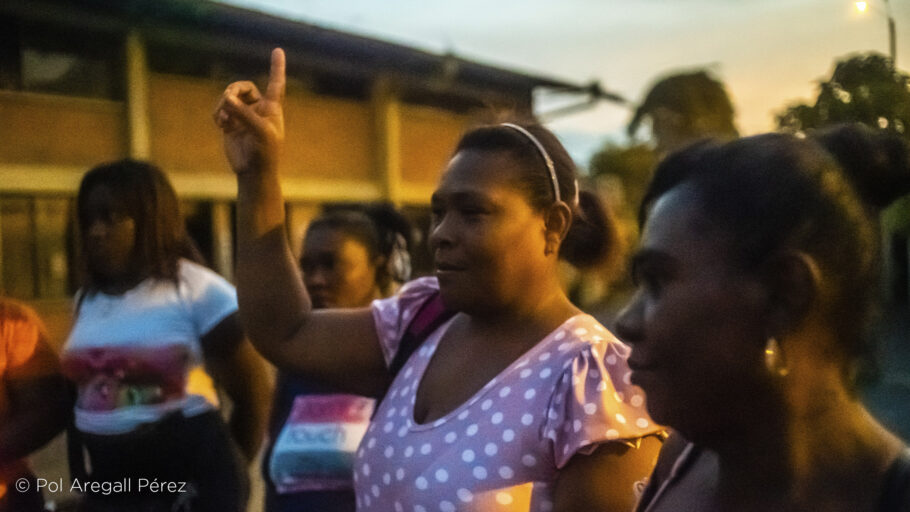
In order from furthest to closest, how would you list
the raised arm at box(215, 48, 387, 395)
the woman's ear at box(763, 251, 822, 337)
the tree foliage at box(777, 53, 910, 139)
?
the raised arm at box(215, 48, 387, 395) < the tree foliage at box(777, 53, 910, 139) < the woman's ear at box(763, 251, 822, 337)

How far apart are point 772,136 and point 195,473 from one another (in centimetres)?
190

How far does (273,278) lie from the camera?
1.72m

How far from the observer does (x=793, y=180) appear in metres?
0.90

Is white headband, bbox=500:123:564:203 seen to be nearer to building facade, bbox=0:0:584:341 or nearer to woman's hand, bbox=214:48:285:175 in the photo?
woman's hand, bbox=214:48:285:175

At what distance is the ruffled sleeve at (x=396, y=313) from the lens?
67.9 inches

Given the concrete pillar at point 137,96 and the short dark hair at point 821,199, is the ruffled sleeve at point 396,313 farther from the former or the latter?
the concrete pillar at point 137,96

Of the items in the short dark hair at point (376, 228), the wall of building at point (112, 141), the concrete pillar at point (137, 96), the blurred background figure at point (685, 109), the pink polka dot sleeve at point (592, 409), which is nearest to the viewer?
the pink polka dot sleeve at point (592, 409)

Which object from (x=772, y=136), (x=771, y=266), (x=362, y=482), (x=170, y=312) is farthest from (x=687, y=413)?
(x=170, y=312)

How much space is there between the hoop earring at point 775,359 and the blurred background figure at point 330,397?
1038mm

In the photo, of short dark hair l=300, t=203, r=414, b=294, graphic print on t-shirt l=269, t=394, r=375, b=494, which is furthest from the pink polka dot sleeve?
short dark hair l=300, t=203, r=414, b=294

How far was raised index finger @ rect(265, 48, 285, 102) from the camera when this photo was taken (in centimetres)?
171

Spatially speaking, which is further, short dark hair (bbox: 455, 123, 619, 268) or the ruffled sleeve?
the ruffled sleeve

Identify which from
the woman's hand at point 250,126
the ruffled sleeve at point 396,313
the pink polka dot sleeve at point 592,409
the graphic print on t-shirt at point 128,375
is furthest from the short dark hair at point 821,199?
the graphic print on t-shirt at point 128,375

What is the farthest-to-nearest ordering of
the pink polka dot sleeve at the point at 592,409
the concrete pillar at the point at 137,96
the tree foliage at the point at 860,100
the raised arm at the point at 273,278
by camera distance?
the concrete pillar at the point at 137,96, the raised arm at the point at 273,278, the pink polka dot sleeve at the point at 592,409, the tree foliage at the point at 860,100
